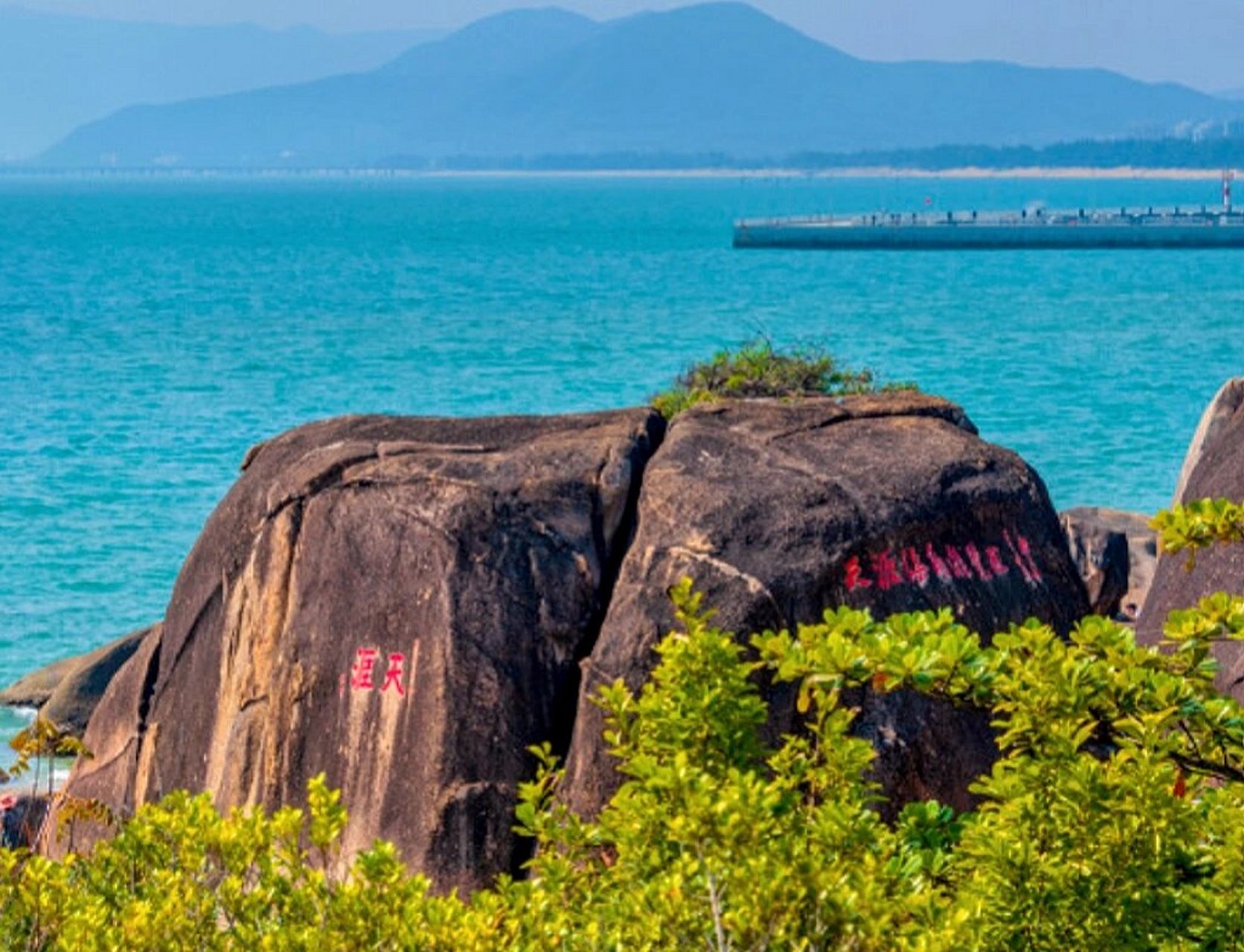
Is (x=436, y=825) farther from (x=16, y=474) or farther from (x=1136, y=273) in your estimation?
(x=1136, y=273)

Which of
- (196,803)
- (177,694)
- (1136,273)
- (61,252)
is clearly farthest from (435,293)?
(196,803)

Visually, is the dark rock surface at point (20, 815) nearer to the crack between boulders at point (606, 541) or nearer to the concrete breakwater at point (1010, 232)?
the crack between boulders at point (606, 541)

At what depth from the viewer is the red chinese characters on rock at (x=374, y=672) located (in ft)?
34.1

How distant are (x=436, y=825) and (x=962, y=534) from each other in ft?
9.95

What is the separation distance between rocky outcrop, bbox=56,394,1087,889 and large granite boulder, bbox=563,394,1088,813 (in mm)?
14

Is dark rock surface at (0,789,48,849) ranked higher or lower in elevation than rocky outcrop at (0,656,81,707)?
higher

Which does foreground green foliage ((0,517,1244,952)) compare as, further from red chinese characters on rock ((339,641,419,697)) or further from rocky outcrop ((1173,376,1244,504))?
rocky outcrop ((1173,376,1244,504))

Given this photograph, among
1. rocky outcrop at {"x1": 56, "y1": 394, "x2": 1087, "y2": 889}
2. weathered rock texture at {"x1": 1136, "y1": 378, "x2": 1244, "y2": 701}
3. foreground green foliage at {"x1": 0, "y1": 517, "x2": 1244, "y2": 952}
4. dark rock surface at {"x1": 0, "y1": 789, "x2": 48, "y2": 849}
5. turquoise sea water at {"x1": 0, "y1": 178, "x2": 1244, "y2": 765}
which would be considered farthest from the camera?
turquoise sea water at {"x1": 0, "y1": 178, "x2": 1244, "y2": 765}

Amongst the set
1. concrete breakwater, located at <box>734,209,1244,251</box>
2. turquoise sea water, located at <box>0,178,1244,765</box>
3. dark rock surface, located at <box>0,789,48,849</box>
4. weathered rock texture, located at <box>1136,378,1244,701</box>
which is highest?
weathered rock texture, located at <box>1136,378,1244,701</box>

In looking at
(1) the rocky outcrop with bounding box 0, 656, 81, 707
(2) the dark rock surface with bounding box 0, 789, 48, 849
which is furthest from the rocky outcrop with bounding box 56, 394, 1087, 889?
(1) the rocky outcrop with bounding box 0, 656, 81, 707

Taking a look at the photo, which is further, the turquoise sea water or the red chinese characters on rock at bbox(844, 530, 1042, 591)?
the turquoise sea water

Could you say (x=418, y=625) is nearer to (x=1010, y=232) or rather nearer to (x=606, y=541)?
(x=606, y=541)

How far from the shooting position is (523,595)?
10.4m

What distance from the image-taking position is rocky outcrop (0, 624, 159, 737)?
21281 mm
